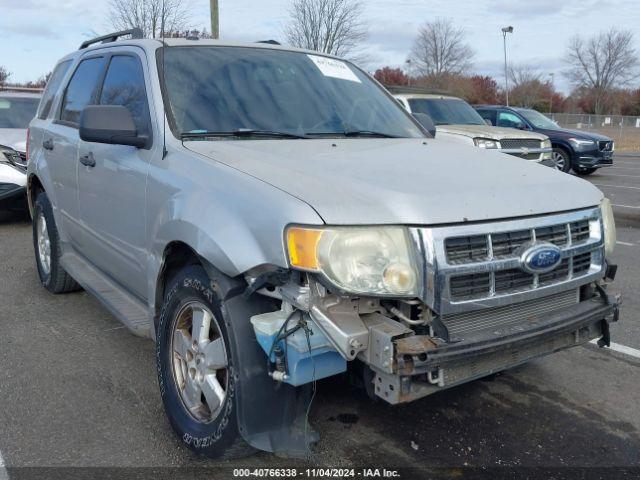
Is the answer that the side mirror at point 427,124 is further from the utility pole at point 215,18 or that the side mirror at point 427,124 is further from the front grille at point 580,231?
the utility pole at point 215,18

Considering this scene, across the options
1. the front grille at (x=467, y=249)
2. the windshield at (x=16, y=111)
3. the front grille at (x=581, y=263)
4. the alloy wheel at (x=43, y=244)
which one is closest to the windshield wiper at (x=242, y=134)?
the front grille at (x=467, y=249)

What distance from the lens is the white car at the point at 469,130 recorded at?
1146 cm

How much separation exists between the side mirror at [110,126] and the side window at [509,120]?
1362cm

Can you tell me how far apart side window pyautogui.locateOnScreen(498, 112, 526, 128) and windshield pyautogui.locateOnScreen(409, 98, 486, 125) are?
2850 millimetres

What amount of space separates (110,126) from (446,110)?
10.4 metres

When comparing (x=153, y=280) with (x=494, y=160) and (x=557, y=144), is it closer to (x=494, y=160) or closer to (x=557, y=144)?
(x=494, y=160)

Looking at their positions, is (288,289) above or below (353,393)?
above

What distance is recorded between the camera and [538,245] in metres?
2.71

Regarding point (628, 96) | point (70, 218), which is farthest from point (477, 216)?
point (628, 96)

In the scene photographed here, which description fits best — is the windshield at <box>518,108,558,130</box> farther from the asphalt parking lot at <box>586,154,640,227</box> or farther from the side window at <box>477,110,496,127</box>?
the asphalt parking lot at <box>586,154,640,227</box>

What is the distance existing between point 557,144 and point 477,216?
1483 cm

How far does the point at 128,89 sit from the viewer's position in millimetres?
3926

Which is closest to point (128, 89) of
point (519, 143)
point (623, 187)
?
point (519, 143)

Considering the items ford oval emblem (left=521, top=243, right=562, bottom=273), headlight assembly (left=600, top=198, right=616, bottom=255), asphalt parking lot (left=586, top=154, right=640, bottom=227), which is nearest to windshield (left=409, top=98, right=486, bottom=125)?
asphalt parking lot (left=586, top=154, right=640, bottom=227)
